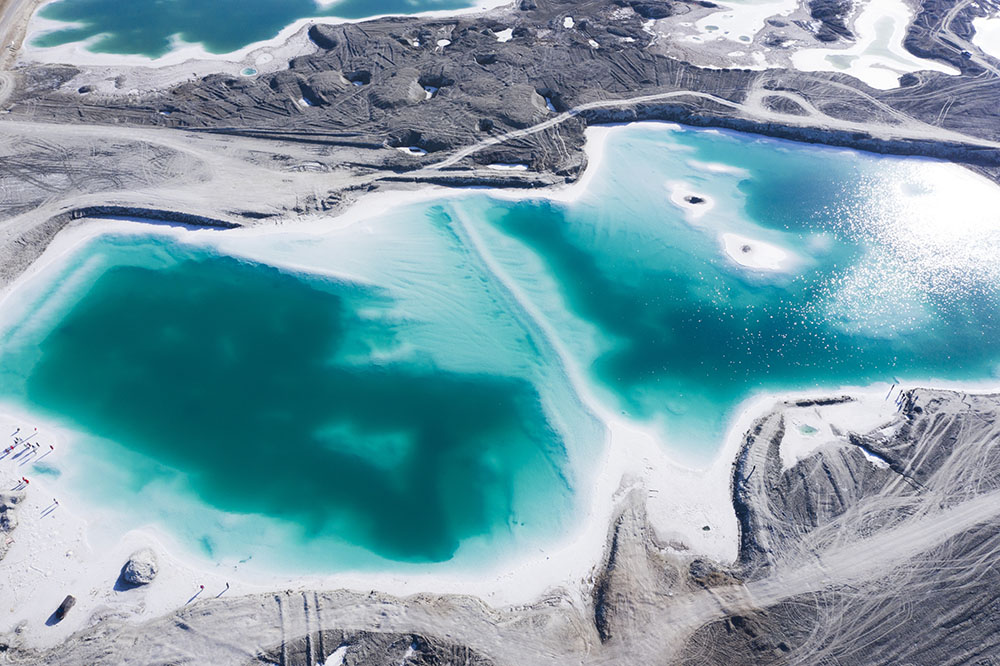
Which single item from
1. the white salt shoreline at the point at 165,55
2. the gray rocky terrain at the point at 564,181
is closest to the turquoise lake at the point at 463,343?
the gray rocky terrain at the point at 564,181

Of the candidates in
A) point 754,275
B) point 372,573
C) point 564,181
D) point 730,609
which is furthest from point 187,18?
point 730,609

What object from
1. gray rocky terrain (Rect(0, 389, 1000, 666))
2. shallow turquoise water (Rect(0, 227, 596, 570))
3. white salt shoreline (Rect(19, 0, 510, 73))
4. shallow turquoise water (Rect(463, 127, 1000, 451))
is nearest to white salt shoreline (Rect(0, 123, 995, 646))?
gray rocky terrain (Rect(0, 389, 1000, 666))

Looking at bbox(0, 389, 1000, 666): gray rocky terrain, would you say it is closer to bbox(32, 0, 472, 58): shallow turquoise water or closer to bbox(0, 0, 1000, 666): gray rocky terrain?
bbox(0, 0, 1000, 666): gray rocky terrain

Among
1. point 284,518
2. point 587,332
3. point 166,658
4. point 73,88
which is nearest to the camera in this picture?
point 166,658

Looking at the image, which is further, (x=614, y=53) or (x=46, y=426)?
(x=614, y=53)

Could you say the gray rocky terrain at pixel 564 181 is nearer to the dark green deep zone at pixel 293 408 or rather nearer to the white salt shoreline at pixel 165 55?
the white salt shoreline at pixel 165 55

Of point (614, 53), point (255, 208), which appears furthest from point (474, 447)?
point (614, 53)

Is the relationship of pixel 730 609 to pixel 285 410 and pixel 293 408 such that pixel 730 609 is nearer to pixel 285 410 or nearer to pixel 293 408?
pixel 293 408

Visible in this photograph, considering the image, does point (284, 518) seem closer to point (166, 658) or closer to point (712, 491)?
point (166, 658)
